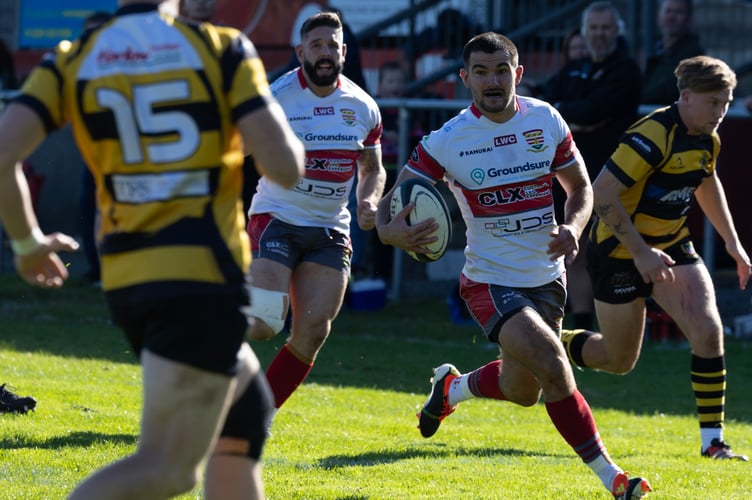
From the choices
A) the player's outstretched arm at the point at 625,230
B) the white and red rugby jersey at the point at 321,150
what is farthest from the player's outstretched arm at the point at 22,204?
the player's outstretched arm at the point at 625,230

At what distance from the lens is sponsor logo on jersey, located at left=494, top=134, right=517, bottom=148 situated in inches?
250

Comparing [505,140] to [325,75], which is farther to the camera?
[325,75]

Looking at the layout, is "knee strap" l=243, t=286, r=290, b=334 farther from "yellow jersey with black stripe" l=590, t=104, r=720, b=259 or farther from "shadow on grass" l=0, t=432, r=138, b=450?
"yellow jersey with black stripe" l=590, t=104, r=720, b=259

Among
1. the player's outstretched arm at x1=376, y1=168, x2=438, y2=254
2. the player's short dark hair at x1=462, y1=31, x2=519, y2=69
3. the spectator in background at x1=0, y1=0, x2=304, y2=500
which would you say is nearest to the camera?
the spectator in background at x1=0, y1=0, x2=304, y2=500

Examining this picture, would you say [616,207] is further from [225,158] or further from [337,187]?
[225,158]

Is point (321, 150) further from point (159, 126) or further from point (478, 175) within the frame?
point (159, 126)

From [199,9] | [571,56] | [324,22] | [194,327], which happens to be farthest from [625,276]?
[199,9]

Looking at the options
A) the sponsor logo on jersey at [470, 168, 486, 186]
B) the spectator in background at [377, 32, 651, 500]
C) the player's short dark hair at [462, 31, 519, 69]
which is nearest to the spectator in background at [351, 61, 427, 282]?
the spectator in background at [377, 32, 651, 500]

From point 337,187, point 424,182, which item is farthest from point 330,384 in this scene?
point 424,182

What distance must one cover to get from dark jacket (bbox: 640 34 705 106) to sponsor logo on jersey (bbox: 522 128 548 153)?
575 cm

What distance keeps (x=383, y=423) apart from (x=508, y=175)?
217 cm

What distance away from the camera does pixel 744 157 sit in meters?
12.8

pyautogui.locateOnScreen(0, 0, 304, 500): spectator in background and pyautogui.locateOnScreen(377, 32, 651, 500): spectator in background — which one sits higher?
pyautogui.locateOnScreen(0, 0, 304, 500): spectator in background

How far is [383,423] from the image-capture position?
788 cm
